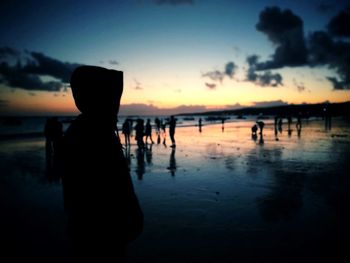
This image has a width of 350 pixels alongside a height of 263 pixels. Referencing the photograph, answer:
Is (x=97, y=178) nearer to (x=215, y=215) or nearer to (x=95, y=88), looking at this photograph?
(x=95, y=88)

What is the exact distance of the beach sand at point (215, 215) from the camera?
196 inches

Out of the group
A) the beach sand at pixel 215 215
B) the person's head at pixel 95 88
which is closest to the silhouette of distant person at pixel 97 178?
the person's head at pixel 95 88

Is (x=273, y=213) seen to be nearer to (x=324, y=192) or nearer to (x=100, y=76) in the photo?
(x=324, y=192)

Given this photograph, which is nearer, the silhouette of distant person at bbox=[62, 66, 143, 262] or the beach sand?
the silhouette of distant person at bbox=[62, 66, 143, 262]

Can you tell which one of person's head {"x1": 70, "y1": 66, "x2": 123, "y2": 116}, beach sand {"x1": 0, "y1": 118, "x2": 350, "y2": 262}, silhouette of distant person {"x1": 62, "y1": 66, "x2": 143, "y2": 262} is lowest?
beach sand {"x1": 0, "y1": 118, "x2": 350, "y2": 262}

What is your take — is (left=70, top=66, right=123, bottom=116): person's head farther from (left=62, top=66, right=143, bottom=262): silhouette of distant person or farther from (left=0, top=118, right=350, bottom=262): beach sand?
(left=0, top=118, right=350, bottom=262): beach sand

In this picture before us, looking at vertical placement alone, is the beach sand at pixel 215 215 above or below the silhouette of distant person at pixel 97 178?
below

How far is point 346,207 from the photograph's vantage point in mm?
7055

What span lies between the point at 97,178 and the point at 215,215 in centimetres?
535

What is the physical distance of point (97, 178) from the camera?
6.39 feet

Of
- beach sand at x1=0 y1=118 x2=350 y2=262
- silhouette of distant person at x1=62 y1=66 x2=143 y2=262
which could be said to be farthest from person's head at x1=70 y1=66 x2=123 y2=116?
beach sand at x1=0 y1=118 x2=350 y2=262

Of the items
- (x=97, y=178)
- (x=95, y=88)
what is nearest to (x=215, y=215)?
(x=97, y=178)

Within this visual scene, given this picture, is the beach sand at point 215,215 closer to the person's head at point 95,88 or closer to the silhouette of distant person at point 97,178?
the silhouette of distant person at point 97,178

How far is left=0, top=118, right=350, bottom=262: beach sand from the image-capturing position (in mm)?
4988
